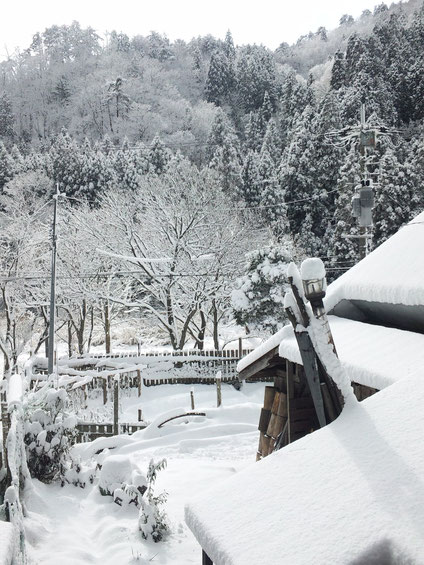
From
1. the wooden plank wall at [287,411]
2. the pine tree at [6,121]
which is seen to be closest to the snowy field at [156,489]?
the wooden plank wall at [287,411]

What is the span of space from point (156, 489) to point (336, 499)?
7059 millimetres

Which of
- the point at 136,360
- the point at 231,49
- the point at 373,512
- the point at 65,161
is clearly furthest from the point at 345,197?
the point at 231,49

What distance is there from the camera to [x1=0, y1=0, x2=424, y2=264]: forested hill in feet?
105

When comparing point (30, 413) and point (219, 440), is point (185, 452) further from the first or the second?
point (30, 413)

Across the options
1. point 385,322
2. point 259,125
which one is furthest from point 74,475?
point 259,125

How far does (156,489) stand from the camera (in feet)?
28.6

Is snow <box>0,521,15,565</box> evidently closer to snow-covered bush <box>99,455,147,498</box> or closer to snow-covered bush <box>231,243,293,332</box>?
snow-covered bush <box>99,455,147,498</box>

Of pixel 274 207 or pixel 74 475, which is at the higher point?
pixel 274 207

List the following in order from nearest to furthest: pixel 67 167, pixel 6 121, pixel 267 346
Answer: pixel 267 346
pixel 67 167
pixel 6 121

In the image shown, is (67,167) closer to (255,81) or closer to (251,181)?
(251,181)

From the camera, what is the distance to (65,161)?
42.6 meters

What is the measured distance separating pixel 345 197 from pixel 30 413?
25.5 meters

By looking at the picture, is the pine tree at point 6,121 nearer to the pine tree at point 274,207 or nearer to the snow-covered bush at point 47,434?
the pine tree at point 274,207

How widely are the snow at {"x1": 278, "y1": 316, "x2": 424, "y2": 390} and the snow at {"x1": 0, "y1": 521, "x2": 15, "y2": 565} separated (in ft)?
8.59
